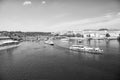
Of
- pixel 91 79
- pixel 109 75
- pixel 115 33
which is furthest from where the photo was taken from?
pixel 115 33

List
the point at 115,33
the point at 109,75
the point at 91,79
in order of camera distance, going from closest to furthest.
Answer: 1. the point at 91,79
2. the point at 109,75
3. the point at 115,33

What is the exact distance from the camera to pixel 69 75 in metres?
3.97

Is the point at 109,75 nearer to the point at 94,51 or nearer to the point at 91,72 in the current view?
the point at 91,72

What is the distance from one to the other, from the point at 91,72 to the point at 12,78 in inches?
127

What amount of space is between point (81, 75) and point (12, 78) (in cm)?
270

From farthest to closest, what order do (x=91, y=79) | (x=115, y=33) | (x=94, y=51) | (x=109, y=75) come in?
(x=115, y=33) < (x=94, y=51) < (x=109, y=75) < (x=91, y=79)

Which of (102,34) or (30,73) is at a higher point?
(102,34)

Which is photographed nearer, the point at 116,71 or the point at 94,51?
the point at 116,71

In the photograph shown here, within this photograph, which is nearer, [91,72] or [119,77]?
[119,77]

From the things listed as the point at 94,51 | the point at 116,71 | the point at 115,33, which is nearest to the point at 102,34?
the point at 115,33

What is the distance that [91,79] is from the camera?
12.0 feet

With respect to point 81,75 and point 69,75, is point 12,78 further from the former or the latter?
point 81,75

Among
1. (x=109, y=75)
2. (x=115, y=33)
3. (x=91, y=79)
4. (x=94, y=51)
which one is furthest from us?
(x=115, y=33)

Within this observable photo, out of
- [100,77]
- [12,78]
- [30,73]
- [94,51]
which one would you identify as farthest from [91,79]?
[94,51]
